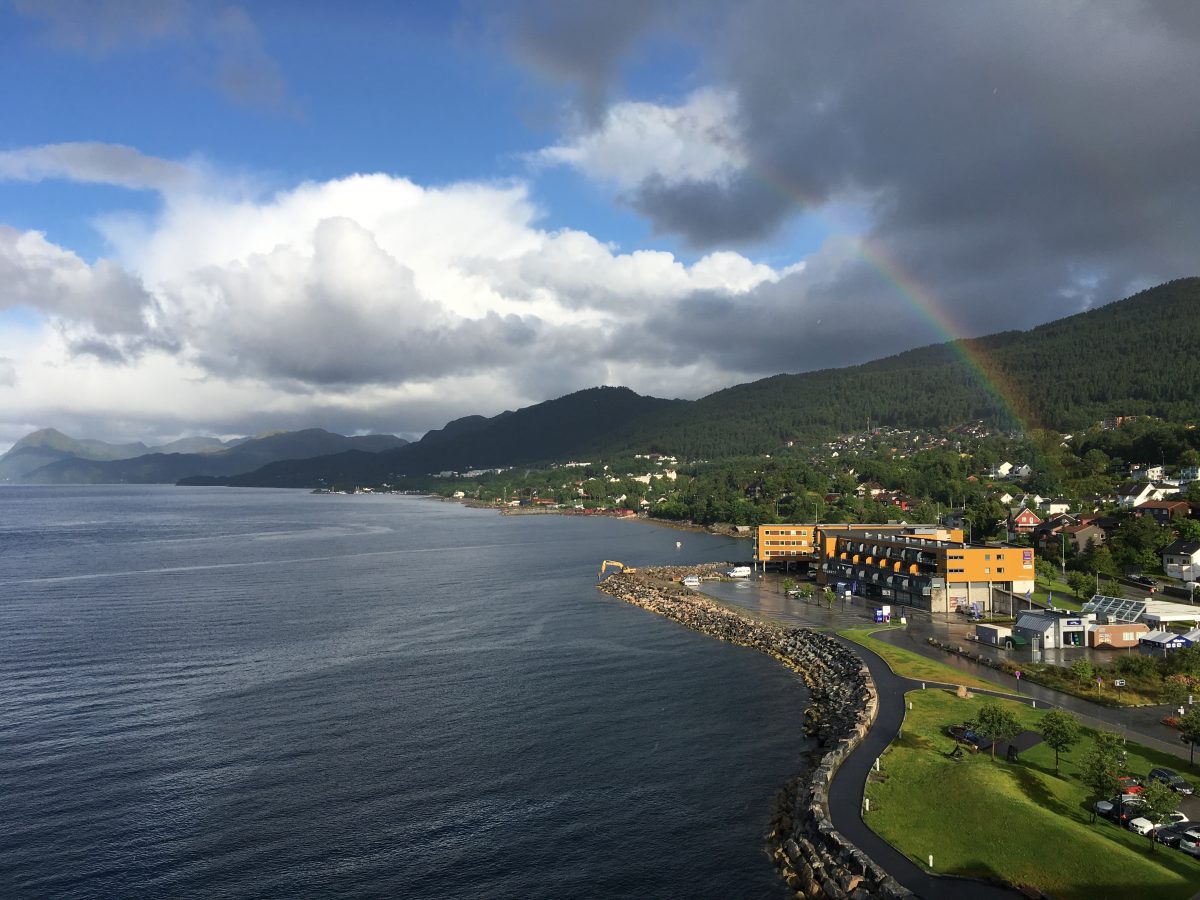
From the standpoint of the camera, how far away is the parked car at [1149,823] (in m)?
23.5

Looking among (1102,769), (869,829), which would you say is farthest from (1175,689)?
(869,829)

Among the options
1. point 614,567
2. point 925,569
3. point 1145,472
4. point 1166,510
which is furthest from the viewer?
point 1145,472

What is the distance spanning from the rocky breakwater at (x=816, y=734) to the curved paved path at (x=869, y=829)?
1.18 ft

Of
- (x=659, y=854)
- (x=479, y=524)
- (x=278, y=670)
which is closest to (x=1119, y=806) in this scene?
(x=659, y=854)

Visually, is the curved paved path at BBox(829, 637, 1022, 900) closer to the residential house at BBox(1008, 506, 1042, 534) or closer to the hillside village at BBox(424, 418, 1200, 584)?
the hillside village at BBox(424, 418, 1200, 584)

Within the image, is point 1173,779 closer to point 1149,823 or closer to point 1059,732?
point 1059,732

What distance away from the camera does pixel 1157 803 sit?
914 inches

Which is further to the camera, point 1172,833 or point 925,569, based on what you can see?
point 925,569

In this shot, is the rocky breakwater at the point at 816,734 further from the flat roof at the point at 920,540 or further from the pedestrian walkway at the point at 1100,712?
the flat roof at the point at 920,540

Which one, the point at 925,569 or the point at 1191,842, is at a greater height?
the point at 925,569

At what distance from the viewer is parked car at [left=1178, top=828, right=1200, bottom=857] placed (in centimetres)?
2223

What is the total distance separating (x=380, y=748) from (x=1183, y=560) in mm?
65972

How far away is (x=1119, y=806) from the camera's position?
24.9m

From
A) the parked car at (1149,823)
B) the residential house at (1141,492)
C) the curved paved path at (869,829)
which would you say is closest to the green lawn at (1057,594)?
the curved paved path at (869,829)
